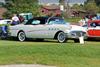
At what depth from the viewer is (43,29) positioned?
945 inches

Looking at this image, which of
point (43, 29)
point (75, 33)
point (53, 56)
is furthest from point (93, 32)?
point (53, 56)

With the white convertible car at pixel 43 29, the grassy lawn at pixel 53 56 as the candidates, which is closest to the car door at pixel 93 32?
the white convertible car at pixel 43 29

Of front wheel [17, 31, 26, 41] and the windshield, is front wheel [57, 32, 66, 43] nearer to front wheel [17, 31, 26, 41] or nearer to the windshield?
the windshield

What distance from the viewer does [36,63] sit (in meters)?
13.9

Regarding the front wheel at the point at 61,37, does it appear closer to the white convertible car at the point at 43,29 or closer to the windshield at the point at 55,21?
the white convertible car at the point at 43,29

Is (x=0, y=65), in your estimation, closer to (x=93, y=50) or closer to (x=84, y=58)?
(x=84, y=58)

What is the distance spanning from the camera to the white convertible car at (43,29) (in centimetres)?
2322

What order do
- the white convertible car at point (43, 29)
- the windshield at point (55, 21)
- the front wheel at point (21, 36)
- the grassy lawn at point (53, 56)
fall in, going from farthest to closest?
the front wheel at point (21, 36) < the windshield at point (55, 21) < the white convertible car at point (43, 29) < the grassy lawn at point (53, 56)

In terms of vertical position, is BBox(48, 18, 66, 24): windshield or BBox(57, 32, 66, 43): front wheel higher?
BBox(48, 18, 66, 24): windshield

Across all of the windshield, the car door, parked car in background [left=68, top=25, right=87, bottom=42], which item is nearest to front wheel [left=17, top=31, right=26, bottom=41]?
the windshield

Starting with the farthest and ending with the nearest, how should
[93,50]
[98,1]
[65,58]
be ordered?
[98,1] < [93,50] < [65,58]

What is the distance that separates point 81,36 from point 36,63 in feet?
31.1

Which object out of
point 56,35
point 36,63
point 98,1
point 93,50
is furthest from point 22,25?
point 98,1

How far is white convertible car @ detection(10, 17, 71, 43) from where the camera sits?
23.2 metres
